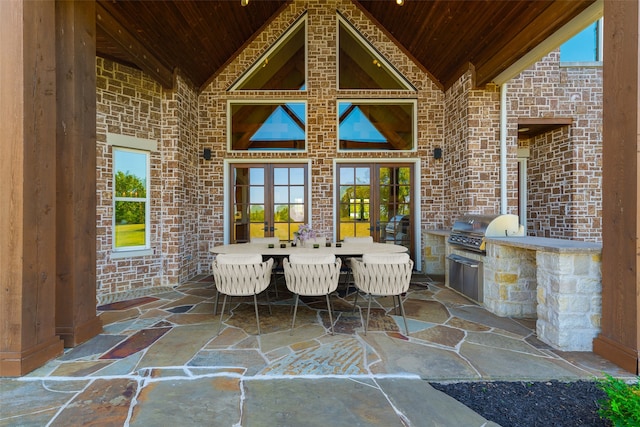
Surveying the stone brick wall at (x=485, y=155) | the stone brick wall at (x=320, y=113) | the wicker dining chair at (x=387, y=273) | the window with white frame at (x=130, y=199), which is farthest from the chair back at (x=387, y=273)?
the window with white frame at (x=130, y=199)

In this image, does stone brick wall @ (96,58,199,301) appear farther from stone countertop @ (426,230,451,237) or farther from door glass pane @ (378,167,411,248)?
stone countertop @ (426,230,451,237)

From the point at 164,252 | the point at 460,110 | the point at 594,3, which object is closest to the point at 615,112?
the point at 594,3

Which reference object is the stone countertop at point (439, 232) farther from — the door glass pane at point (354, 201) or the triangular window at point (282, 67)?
the triangular window at point (282, 67)

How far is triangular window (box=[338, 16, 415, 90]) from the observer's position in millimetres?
6328

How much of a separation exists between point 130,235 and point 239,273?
2971mm

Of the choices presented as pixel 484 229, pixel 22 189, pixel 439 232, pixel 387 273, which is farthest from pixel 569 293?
pixel 22 189

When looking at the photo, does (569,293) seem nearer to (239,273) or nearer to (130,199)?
(239,273)

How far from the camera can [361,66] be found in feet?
21.0

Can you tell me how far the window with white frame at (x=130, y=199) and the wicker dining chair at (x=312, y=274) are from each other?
Result: 332 centimetres

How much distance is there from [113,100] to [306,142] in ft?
11.0

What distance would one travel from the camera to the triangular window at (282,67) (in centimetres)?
629

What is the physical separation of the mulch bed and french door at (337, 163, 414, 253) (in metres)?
4.19

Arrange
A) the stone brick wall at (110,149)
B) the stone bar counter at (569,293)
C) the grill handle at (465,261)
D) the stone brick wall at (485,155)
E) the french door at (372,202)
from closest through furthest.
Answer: the stone bar counter at (569,293), the grill handle at (465,261), the stone brick wall at (110,149), the stone brick wall at (485,155), the french door at (372,202)

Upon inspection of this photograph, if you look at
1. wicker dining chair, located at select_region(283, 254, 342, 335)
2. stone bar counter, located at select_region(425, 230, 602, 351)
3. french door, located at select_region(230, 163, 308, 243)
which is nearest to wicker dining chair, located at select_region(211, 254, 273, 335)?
wicker dining chair, located at select_region(283, 254, 342, 335)
